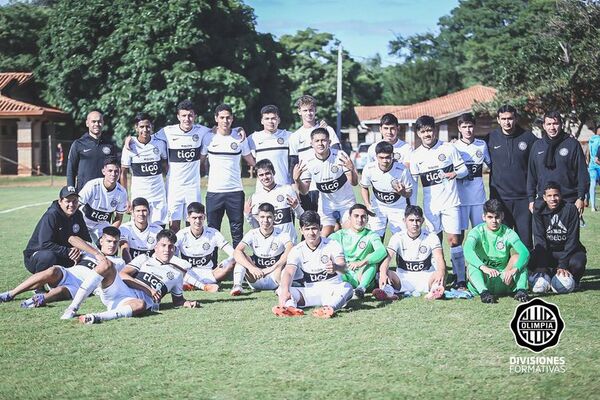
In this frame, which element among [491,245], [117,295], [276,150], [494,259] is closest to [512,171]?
[491,245]

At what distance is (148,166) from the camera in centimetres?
998

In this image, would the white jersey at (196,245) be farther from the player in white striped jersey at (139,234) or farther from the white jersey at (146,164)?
the white jersey at (146,164)

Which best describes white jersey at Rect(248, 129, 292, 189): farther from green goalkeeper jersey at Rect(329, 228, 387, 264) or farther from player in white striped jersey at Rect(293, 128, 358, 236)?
green goalkeeper jersey at Rect(329, 228, 387, 264)

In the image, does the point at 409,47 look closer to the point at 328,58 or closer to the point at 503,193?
the point at 328,58

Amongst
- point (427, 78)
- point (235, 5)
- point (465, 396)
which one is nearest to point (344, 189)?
point (465, 396)

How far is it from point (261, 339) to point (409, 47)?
69122 millimetres

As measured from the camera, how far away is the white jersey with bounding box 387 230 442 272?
341 inches

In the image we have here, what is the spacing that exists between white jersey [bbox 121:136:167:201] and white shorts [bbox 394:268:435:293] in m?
3.47

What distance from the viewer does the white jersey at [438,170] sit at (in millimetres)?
8953

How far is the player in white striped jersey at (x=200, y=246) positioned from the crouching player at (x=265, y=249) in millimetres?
349

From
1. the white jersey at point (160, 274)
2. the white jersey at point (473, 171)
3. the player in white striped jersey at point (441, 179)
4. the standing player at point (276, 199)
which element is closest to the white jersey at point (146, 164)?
the standing player at point (276, 199)

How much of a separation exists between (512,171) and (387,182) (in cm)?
145

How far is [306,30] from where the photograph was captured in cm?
5400

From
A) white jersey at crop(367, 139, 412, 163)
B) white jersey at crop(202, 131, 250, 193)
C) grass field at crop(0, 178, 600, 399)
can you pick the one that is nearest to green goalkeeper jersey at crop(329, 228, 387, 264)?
grass field at crop(0, 178, 600, 399)
